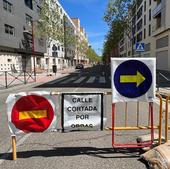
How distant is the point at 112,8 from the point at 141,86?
131ft

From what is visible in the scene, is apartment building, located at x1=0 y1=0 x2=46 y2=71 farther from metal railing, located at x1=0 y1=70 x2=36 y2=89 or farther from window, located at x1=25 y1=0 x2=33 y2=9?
metal railing, located at x1=0 y1=70 x2=36 y2=89

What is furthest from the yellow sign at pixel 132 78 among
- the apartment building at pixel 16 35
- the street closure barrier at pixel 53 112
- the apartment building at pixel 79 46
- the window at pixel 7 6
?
the apartment building at pixel 79 46

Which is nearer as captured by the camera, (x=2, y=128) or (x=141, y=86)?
(x=141, y=86)

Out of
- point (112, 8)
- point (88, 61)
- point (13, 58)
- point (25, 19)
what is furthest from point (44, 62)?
point (88, 61)

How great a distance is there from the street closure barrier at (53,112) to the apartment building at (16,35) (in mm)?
36117

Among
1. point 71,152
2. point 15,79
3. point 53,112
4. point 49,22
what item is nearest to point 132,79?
point 53,112

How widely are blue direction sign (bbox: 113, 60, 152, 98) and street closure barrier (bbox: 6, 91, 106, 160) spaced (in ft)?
1.41

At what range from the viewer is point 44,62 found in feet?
217

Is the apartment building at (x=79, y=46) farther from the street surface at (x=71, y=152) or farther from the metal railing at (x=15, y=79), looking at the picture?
the street surface at (x=71, y=152)

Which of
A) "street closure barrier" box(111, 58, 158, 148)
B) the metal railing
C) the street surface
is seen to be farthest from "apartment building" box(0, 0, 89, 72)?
"street closure barrier" box(111, 58, 158, 148)

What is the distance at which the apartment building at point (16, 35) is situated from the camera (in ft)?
135

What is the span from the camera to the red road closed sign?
5.14 metres

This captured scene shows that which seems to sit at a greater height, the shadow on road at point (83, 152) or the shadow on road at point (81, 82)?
the shadow on road at point (81, 82)

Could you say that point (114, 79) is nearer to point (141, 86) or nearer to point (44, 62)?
point (141, 86)
